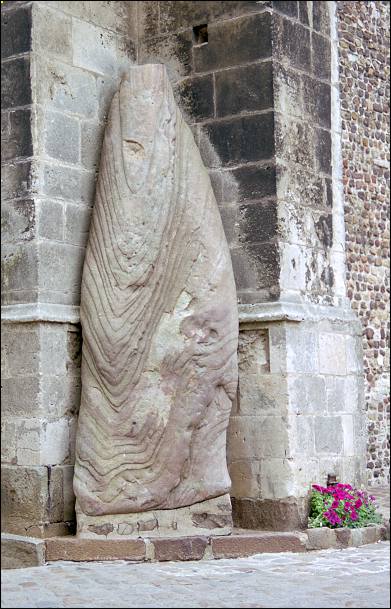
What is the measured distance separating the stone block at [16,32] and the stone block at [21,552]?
9.77 ft

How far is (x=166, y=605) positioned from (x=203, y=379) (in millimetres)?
1860

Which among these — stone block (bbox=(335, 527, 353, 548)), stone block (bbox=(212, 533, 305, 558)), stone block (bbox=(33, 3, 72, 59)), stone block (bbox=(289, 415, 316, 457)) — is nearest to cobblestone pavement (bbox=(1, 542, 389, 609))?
stone block (bbox=(212, 533, 305, 558))

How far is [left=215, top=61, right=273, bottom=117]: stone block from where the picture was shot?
758 cm

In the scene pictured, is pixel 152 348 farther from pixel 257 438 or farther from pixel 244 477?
pixel 244 477

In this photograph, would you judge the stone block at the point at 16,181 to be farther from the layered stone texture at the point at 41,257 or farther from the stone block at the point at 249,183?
the stone block at the point at 249,183

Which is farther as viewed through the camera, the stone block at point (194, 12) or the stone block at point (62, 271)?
the stone block at point (194, 12)

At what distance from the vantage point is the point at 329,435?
7738 millimetres

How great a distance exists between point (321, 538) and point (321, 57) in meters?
3.28

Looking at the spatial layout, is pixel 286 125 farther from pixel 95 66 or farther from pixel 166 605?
pixel 166 605

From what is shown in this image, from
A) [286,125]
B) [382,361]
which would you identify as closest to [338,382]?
[286,125]

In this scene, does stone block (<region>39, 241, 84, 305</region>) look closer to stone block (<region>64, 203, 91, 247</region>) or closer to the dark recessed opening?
stone block (<region>64, 203, 91, 247</region>)

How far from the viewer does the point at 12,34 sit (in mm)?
7297

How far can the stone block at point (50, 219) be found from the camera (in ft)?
23.4

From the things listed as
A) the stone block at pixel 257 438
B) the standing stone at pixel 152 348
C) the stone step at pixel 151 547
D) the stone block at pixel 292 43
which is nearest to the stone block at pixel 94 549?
the stone step at pixel 151 547
